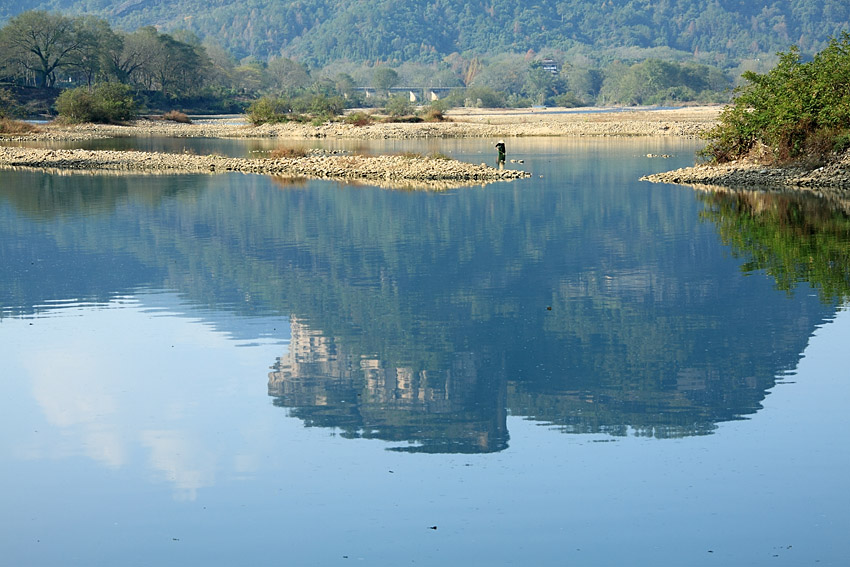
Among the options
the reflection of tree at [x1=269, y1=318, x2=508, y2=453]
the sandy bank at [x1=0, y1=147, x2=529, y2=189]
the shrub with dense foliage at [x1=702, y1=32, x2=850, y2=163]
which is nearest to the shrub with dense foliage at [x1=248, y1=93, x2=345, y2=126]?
the sandy bank at [x1=0, y1=147, x2=529, y2=189]

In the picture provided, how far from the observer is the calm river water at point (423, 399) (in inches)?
365

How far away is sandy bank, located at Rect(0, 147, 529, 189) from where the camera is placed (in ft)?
148

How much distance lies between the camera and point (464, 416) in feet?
41.2

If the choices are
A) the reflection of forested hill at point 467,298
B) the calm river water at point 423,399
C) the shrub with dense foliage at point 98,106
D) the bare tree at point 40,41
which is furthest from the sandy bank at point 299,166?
the bare tree at point 40,41

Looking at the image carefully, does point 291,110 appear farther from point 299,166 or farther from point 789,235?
point 789,235

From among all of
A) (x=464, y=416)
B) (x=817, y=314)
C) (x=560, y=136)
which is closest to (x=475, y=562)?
(x=464, y=416)

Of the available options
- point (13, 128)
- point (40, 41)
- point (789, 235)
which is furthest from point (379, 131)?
point (40, 41)

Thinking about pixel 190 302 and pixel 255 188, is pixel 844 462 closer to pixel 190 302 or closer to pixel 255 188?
pixel 190 302

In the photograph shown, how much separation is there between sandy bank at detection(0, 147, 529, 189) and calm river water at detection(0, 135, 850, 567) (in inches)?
669

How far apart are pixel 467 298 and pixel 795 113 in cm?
2616

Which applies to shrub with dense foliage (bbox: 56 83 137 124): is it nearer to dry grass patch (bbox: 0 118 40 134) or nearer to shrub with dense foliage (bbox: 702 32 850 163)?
dry grass patch (bbox: 0 118 40 134)

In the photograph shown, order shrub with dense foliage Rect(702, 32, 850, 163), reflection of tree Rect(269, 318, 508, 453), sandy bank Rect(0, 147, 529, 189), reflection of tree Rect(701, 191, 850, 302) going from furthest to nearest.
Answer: sandy bank Rect(0, 147, 529, 189), shrub with dense foliage Rect(702, 32, 850, 163), reflection of tree Rect(701, 191, 850, 302), reflection of tree Rect(269, 318, 508, 453)

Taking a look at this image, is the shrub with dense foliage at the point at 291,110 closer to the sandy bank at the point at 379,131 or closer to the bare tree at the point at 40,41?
the sandy bank at the point at 379,131

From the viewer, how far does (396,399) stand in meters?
13.2
